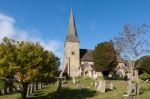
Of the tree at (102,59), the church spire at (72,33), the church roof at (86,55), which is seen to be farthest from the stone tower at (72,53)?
the tree at (102,59)

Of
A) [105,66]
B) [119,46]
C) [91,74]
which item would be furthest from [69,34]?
[119,46]

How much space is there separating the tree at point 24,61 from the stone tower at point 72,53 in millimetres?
56594

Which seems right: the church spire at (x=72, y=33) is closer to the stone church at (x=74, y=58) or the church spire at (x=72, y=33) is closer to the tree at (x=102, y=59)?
the stone church at (x=74, y=58)

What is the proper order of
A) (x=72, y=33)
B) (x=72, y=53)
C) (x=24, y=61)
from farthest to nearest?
(x=72, y=33) < (x=72, y=53) < (x=24, y=61)

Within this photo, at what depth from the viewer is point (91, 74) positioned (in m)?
96.1

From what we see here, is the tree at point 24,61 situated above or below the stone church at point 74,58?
below

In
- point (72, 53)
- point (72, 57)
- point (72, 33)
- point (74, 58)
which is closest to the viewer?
point (72, 57)

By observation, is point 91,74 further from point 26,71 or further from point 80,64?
point 26,71

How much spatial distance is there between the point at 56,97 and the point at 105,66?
1694 inches

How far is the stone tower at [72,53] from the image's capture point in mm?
96725

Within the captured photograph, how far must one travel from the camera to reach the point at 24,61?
122ft

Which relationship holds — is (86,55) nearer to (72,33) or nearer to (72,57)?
(72,57)

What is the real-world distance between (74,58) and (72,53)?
1.67 m

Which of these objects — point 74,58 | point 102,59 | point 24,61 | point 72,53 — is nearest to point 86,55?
point 74,58
